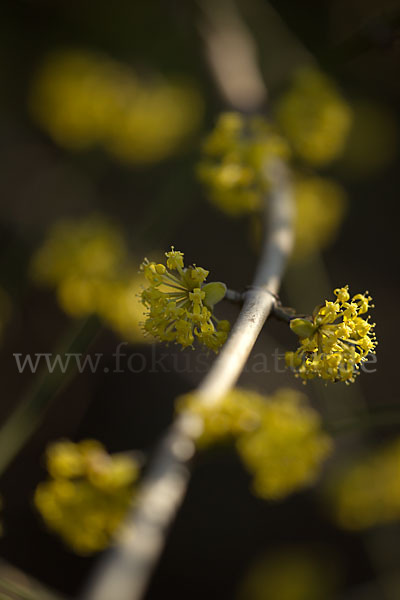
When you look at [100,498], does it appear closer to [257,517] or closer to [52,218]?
[257,517]

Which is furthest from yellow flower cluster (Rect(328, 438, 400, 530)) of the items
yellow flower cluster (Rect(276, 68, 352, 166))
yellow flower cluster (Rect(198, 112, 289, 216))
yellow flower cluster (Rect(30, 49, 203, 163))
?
yellow flower cluster (Rect(30, 49, 203, 163))

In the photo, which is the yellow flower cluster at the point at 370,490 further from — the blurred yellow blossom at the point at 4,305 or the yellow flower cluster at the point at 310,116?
the blurred yellow blossom at the point at 4,305

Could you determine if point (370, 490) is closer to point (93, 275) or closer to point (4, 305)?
point (93, 275)

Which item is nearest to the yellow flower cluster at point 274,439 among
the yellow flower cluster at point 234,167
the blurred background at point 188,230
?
the blurred background at point 188,230

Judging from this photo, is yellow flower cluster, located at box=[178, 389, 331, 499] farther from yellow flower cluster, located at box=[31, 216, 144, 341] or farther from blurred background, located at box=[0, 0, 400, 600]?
yellow flower cluster, located at box=[31, 216, 144, 341]

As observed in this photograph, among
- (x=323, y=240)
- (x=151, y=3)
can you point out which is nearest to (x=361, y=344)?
(x=323, y=240)

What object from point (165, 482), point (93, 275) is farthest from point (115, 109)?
point (165, 482)
